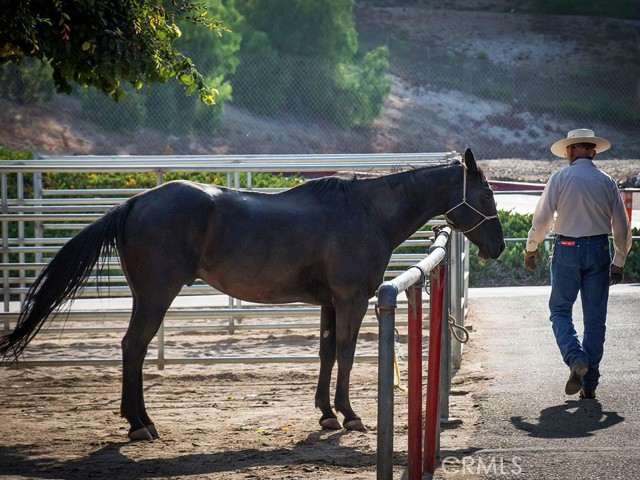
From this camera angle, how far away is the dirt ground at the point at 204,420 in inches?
227

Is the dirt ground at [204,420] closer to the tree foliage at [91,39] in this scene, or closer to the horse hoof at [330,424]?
the horse hoof at [330,424]

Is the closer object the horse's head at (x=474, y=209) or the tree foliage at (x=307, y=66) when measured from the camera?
the horse's head at (x=474, y=209)

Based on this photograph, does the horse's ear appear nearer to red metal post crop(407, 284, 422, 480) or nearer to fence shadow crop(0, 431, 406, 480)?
fence shadow crop(0, 431, 406, 480)

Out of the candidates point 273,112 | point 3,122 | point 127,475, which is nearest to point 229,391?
point 127,475

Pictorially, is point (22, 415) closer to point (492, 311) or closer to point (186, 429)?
point (186, 429)

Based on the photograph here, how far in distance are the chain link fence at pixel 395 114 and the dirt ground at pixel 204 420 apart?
1878 centimetres

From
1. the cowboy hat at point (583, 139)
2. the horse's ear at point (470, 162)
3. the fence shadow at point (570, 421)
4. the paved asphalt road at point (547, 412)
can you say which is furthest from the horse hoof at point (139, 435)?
the cowboy hat at point (583, 139)

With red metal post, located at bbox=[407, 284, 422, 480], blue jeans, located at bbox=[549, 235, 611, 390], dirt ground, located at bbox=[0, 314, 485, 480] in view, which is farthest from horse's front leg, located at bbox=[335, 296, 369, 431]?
red metal post, located at bbox=[407, 284, 422, 480]

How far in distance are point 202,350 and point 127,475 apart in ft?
15.5

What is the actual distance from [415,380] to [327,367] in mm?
2867

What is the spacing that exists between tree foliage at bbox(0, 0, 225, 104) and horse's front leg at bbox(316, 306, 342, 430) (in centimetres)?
221

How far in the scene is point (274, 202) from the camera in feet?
23.1

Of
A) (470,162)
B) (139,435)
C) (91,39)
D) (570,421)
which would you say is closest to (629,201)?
(470,162)

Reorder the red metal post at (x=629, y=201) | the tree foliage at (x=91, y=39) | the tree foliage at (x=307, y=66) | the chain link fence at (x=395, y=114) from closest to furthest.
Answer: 1. the tree foliage at (x=91, y=39)
2. the red metal post at (x=629, y=201)
3. the chain link fence at (x=395, y=114)
4. the tree foliage at (x=307, y=66)
